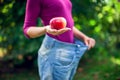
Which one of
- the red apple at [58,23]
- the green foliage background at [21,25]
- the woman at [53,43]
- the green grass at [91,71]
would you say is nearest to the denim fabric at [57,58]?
the woman at [53,43]

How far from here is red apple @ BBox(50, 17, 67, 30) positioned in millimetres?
2457

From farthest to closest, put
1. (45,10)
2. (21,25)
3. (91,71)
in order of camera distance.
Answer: (91,71) < (21,25) < (45,10)

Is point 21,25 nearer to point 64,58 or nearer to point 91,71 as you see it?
A: point 91,71

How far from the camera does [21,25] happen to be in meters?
5.61

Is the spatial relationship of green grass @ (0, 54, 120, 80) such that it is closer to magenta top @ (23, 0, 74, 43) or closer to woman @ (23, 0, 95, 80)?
woman @ (23, 0, 95, 80)

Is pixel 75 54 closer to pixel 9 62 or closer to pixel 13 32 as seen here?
pixel 13 32

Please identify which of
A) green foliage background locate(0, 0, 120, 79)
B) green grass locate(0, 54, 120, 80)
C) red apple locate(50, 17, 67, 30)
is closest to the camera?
red apple locate(50, 17, 67, 30)

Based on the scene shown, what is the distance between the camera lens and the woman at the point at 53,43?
261 centimetres

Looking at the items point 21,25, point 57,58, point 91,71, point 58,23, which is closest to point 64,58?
point 57,58

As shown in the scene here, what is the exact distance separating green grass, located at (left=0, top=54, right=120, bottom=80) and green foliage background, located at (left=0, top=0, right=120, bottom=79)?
0.17m

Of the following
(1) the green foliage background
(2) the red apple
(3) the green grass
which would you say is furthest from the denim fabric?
(1) the green foliage background

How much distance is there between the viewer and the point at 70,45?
2.68 meters

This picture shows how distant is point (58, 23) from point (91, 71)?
3506 mm

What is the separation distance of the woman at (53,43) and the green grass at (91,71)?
2.22 m
